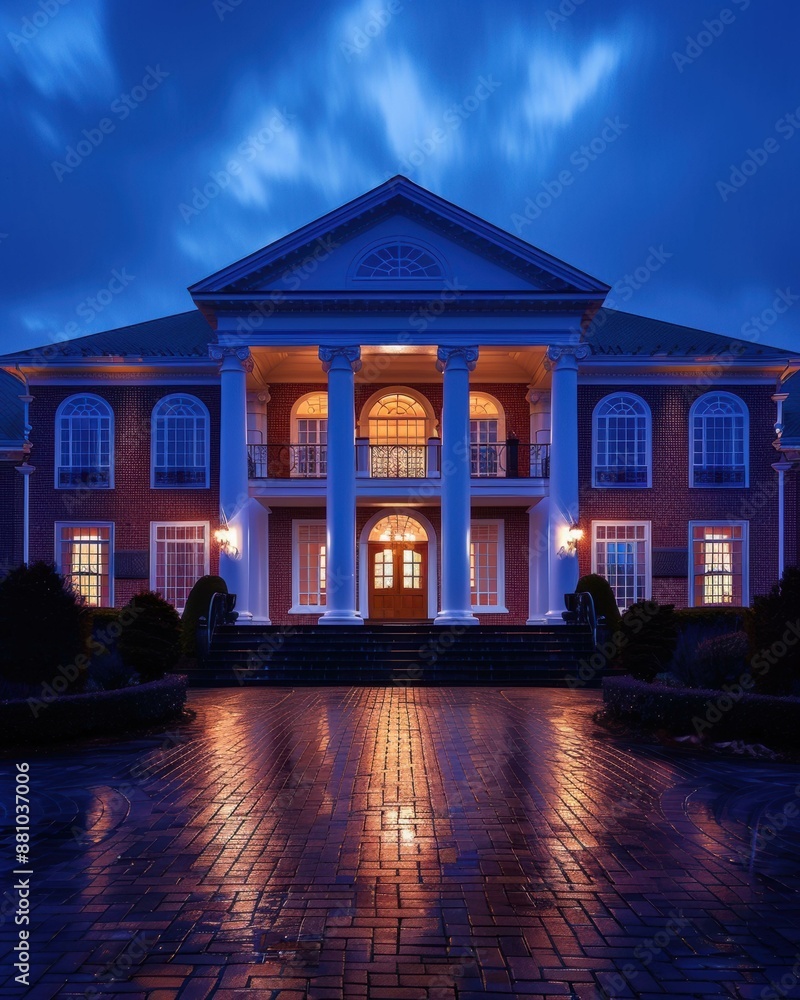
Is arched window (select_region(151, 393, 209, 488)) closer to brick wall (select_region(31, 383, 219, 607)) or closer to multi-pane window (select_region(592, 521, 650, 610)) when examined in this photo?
brick wall (select_region(31, 383, 219, 607))

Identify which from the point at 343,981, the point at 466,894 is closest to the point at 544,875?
the point at 466,894

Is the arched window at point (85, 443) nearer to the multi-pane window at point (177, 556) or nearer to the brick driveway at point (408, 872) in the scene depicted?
the multi-pane window at point (177, 556)

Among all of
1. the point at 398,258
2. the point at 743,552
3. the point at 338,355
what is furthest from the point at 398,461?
the point at 743,552

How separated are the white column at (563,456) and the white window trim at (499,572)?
3.49 meters

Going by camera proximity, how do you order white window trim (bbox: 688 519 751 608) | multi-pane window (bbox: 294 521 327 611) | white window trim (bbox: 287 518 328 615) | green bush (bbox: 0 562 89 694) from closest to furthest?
green bush (bbox: 0 562 89 694) < white window trim (bbox: 688 519 751 608) < white window trim (bbox: 287 518 328 615) < multi-pane window (bbox: 294 521 327 611)

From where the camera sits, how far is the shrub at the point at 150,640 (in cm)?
1459

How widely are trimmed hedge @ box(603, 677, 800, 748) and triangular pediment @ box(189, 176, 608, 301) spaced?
1278cm

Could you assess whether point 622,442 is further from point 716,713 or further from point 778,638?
point 716,713

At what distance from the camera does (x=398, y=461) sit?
24922 mm

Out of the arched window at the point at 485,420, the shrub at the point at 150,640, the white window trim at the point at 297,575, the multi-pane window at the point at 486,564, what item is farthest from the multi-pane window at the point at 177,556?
the shrub at the point at 150,640

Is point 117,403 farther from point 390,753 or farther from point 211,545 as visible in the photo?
point 390,753

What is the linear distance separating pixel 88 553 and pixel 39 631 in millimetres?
14832

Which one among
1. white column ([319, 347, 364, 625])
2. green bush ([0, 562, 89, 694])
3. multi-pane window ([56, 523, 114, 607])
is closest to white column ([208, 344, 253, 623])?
white column ([319, 347, 364, 625])

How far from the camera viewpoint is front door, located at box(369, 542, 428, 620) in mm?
25906
